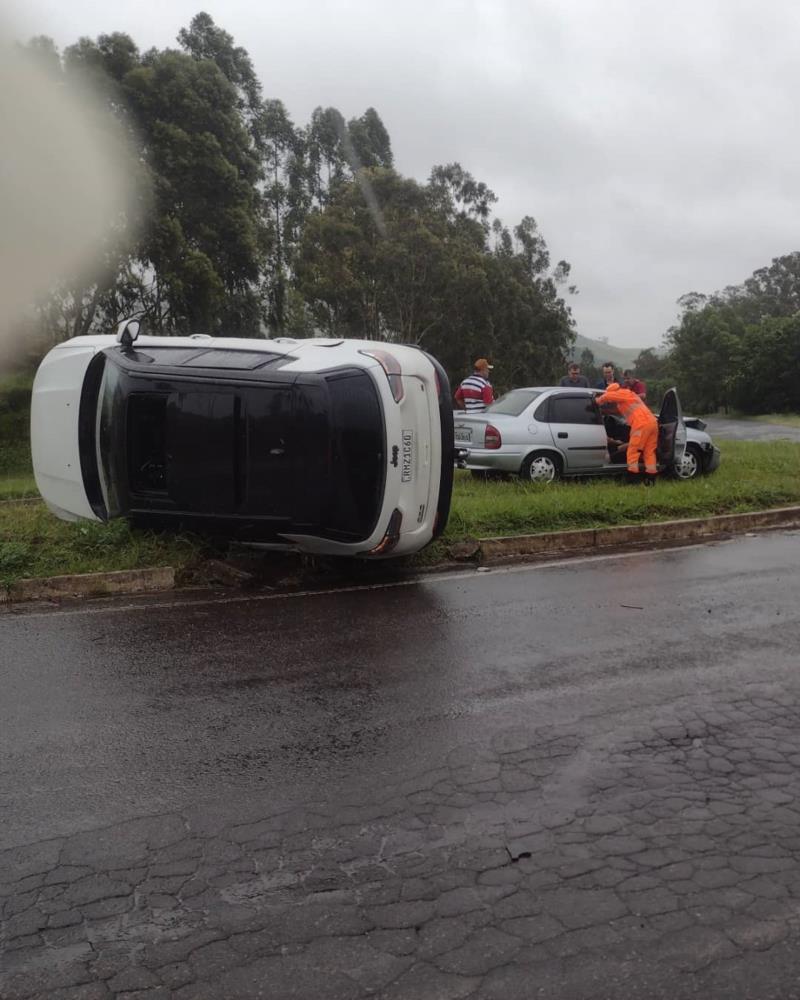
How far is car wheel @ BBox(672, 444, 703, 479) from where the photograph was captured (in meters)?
13.0

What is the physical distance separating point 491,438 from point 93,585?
642 centimetres

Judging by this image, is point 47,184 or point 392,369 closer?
point 392,369

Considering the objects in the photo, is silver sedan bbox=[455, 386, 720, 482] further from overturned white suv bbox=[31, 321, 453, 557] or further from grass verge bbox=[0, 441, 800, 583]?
Answer: overturned white suv bbox=[31, 321, 453, 557]

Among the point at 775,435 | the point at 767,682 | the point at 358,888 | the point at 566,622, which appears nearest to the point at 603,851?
the point at 358,888

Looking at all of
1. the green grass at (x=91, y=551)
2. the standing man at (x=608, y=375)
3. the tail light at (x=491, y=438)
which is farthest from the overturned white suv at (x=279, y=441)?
the standing man at (x=608, y=375)

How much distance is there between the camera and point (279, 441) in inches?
286

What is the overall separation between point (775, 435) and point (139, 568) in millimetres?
21574

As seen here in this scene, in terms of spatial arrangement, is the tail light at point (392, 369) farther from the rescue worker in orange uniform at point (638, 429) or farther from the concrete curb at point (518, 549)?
the rescue worker in orange uniform at point (638, 429)

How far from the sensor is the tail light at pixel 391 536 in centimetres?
748

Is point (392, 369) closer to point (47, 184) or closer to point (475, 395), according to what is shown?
point (475, 395)

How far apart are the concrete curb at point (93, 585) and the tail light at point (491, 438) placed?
232 inches

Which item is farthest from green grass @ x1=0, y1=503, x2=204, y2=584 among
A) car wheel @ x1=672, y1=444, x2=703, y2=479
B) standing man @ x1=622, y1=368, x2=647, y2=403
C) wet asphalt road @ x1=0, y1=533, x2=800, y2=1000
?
car wheel @ x1=672, y1=444, x2=703, y2=479

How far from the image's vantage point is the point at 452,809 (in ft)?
12.0

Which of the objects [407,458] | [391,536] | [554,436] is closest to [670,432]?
[554,436]
